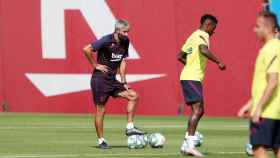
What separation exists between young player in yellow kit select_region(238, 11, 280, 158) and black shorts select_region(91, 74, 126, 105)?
287 inches

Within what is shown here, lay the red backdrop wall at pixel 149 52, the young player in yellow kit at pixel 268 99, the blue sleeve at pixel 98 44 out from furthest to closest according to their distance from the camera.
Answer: the red backdrop wall at pixel 149 52, the blue sleeve at pixel 98 44, the young player in yellow kit at pixel 268 99

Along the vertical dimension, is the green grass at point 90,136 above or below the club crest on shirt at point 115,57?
below

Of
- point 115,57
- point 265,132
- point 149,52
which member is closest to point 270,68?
point 265,132

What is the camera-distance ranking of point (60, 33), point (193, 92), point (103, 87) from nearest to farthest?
point (193, 92), point (103, 87), point (60, 33)

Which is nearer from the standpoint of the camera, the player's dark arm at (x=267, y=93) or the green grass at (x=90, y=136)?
the player's dark arm at (x=267, y=93)

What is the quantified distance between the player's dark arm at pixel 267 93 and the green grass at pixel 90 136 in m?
5.21

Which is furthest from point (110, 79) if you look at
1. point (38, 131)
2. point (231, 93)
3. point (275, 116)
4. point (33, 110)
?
point (33, 110)

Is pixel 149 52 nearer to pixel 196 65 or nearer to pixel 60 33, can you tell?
pixel 60 33

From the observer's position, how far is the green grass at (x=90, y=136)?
16.8m

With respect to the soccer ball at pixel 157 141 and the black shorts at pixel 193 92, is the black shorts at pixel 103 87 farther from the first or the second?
the black shorts at pixel 193 92

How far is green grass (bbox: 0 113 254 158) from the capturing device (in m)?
16.8

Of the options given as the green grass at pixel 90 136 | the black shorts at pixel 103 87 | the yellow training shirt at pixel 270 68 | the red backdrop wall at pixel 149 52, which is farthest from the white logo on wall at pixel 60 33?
the yellow training shirt at pixel 270 68

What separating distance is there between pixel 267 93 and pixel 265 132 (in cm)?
45

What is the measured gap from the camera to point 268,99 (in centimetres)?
1105
